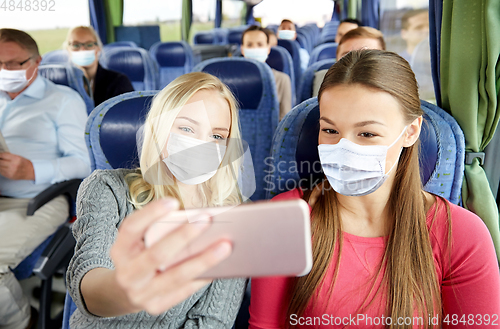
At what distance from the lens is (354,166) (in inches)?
37.3

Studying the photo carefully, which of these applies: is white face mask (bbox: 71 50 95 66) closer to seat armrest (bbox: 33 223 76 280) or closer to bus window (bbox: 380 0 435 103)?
seat armrest (bbox: 33 223 76 280)

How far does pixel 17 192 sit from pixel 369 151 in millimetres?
1823

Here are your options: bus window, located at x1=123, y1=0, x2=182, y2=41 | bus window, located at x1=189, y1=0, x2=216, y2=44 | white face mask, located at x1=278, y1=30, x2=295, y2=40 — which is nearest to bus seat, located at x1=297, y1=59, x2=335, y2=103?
white face mask, located at x1=278, y1=30, x2=295, y2=40

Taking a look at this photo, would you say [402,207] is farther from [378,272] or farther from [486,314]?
[486,314]

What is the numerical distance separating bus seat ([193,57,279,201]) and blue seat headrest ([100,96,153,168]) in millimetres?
780

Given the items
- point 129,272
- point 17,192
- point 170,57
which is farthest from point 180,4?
point 129,272

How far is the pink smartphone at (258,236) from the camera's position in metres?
0.45

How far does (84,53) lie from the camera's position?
2.98 meters

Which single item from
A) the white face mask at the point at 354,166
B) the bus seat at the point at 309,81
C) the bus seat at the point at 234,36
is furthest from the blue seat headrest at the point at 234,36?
the white face mask at the point at 354,166

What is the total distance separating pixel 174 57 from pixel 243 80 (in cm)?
326

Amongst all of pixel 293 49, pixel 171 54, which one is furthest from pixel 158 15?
pixel 293 49

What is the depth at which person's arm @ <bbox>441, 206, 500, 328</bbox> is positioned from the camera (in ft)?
3.12

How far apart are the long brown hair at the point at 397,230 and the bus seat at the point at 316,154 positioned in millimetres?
84

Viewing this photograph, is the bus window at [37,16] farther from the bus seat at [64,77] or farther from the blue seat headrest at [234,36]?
the blue seat headrest at [234,36]
